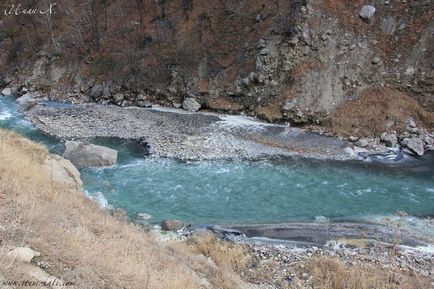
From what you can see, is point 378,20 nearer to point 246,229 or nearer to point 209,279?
point 246,229

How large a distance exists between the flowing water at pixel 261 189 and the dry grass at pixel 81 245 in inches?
222

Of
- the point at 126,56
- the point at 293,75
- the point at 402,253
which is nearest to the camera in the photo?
the point at 402,253

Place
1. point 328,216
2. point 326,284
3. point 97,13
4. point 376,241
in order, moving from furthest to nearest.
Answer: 1. point 97,13
2. point 328,216
3. point 376,241
4. point 326,284

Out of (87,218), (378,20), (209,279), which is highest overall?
(378,20)

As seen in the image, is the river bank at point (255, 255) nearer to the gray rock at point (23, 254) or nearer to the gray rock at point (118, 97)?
the gray rock at point (23, 254)

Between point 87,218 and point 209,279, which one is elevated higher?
point 87,218

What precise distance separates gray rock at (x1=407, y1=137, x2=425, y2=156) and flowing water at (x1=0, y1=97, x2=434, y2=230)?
652 mm

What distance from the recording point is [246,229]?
17.5 m

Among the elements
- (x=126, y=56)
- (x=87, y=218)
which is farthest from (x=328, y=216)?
(x=126, y=56)

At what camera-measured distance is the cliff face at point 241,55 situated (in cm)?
2919

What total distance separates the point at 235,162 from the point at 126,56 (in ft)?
57.0

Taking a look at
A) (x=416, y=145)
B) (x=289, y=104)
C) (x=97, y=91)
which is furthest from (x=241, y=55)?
(x=416, y=145)

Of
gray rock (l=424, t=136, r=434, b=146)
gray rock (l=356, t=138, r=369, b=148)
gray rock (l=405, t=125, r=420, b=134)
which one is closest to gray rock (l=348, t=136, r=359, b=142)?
gray rock (l=356, t=138, r=369, b=148)

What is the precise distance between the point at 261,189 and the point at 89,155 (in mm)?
9454
